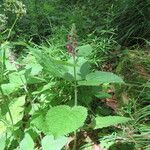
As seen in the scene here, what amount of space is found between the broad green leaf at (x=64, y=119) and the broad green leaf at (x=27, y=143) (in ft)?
0.71

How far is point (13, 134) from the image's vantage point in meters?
2.19

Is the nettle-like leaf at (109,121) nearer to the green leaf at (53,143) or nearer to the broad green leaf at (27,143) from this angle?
the green leaf at (53,143)

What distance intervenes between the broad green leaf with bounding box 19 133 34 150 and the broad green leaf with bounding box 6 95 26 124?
0.14m

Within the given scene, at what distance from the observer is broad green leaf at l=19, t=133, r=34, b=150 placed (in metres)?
2.08

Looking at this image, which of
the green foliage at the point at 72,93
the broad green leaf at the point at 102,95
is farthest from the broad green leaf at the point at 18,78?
the broad green leaf at the point at 102,95

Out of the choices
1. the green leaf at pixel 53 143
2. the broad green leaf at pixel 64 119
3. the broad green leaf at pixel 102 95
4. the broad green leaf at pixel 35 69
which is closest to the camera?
the broad green leaf at pixel 64 119

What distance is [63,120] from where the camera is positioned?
6.12 ft

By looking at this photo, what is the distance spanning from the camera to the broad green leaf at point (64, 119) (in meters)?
1.82

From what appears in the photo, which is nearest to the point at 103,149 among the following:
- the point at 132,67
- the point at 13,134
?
the point at 13,134

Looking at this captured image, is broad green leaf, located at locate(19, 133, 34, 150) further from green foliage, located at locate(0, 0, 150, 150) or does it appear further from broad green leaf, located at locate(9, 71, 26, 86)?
broad green leaf, located at locate(9, 71, 26, 86)

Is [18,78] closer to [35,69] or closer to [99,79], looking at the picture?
[35,69]

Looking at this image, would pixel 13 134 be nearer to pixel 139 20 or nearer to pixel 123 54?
pixel 123 54

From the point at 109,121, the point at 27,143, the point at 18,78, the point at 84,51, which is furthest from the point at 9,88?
the point at 109,121

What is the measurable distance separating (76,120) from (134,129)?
0.42 meters
